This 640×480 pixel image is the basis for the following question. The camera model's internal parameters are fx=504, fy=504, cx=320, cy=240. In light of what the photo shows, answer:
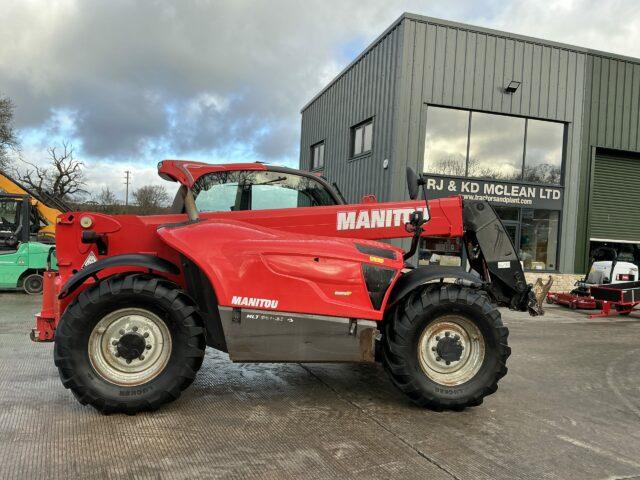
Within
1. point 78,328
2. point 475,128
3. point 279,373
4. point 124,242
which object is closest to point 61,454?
point 78,328

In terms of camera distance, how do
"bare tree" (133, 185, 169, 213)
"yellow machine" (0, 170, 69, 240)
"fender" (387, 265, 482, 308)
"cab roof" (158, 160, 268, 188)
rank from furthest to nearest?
"bare tree" (133, 185, 169, 213)
"yellow machine" (0, 170, 69, 240)
"cab roof" (158, 160, 268, 188)
"fender" (387, 265, 482, 308)

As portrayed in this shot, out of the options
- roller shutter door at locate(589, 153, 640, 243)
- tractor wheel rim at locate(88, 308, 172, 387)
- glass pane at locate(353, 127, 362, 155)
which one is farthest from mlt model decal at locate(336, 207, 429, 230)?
roller shutter door at locate(589, 153, 640, 243)

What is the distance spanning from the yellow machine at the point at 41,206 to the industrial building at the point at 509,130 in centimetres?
881

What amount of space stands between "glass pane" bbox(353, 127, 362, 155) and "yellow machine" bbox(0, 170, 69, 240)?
348 inches

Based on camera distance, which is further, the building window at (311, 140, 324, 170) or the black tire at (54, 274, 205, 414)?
the building window at (311, 140, 324, 170)

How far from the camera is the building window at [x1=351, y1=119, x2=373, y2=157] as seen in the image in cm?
1554

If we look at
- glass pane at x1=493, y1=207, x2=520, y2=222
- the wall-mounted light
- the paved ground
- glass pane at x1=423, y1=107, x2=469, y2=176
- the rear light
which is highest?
the wall-mounted light

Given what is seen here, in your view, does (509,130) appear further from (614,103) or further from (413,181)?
(413,181)

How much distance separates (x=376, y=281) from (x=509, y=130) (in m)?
12.6

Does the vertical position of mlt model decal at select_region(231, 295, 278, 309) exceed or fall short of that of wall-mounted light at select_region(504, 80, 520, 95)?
it falls short

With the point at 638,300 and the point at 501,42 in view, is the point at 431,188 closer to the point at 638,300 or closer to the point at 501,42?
the point at 501,42

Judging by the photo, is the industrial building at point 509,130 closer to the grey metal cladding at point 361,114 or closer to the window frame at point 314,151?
the grey metal cladding at point 361,114

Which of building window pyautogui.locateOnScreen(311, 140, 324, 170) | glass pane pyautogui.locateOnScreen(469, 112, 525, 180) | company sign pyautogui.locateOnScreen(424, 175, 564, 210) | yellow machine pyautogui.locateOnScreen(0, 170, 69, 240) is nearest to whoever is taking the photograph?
yellow machine pyautogui.locateOnScreen(0, 170, 69, 240)

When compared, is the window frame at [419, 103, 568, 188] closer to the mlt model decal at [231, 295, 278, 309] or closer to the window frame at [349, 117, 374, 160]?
the window frame at [349, 117, 374, 160]
